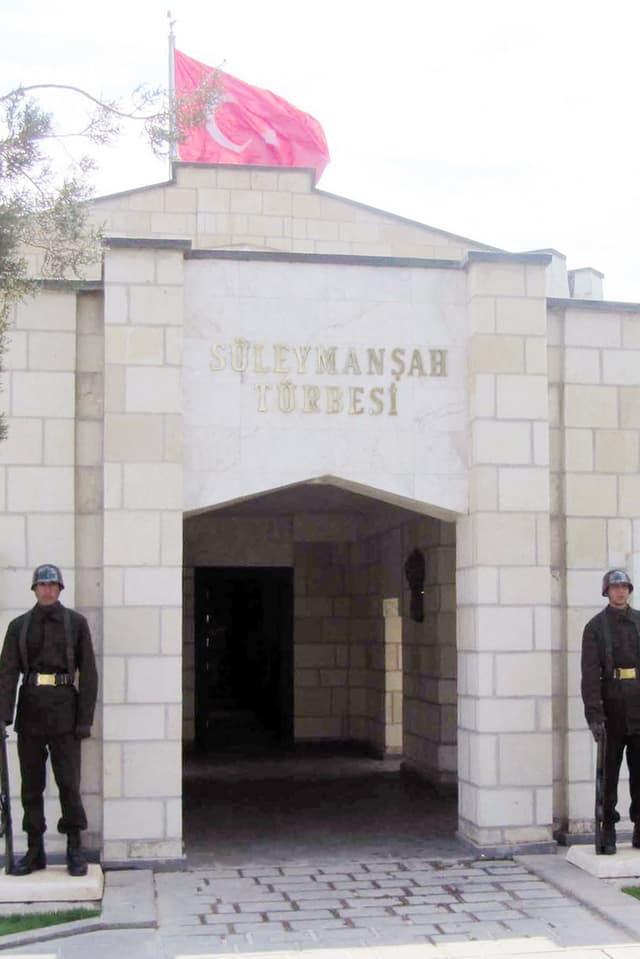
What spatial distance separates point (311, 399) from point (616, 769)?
316 cm

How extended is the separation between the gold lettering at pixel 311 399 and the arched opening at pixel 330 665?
132 inches

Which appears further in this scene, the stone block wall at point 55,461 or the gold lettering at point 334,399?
the gold lettering at point 334,399

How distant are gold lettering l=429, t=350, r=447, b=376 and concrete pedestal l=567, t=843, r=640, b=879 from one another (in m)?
3.33

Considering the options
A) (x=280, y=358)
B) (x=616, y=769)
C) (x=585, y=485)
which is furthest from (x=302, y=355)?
(x=616, y=769)

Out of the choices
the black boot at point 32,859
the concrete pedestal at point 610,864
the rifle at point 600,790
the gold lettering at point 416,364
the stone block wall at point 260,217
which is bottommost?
the concrete pedestal at point 610,864

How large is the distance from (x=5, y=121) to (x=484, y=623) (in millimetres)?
4478

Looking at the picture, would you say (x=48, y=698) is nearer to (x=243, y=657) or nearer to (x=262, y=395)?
(x=262, y=395)

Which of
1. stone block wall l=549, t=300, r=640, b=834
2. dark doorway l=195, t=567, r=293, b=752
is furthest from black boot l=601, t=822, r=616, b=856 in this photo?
dark doorway l=195, t=567, r=293, b=752

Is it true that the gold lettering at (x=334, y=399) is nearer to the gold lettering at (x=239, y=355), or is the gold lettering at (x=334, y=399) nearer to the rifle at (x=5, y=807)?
the gold lettering at (x=239, y=355)

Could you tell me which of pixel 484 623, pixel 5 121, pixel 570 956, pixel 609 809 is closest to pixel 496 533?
pixel 484 623

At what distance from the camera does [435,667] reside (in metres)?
12.1

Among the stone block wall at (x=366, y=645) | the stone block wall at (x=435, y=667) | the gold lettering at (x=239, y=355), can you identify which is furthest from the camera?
the stone block wall at (x=366, y=645)

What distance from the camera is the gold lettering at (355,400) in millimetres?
8820

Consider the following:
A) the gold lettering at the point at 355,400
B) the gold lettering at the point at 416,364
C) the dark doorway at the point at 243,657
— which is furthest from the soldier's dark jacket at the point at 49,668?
the dark doorway at the point at 243,657
